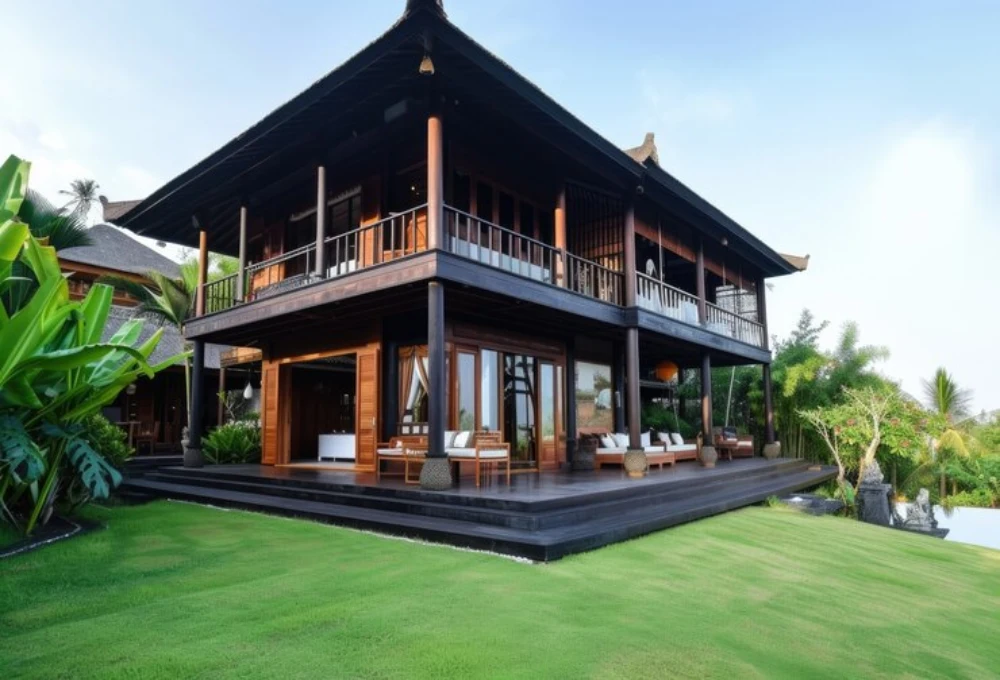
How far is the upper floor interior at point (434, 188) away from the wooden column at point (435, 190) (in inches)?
0.5

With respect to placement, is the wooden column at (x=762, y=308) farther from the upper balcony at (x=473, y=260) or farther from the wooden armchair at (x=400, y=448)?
the wooden armchair at (x=400, y=448)

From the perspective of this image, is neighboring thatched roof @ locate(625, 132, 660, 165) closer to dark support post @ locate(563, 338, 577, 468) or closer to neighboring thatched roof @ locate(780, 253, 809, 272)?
dark support post @ locate(563, 338, 577, 468)

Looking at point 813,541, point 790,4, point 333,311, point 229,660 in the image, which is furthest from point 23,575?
point 790,4

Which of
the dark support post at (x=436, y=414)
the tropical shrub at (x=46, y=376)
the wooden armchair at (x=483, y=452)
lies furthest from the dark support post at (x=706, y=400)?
the tropical shrub at (x=46, y=376)

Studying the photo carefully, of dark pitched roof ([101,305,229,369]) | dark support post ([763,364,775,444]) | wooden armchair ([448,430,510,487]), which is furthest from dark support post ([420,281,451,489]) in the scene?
dark pitched roof ([101,305,229,369])

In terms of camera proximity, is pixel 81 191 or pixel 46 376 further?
pixel 81 191

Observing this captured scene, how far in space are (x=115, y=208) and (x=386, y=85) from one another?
6.60 metres

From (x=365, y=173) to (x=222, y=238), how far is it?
514 cm

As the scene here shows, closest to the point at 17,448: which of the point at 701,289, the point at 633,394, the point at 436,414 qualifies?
the point at 436,414

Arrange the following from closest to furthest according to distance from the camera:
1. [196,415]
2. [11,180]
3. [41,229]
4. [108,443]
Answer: [11,180], [41,229], [108,443], [196,415]

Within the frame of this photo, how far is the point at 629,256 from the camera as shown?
9.84 meters

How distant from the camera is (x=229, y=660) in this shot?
2.59m

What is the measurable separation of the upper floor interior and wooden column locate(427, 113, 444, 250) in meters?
0.01

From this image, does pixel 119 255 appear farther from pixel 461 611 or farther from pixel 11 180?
pixel 461 611
